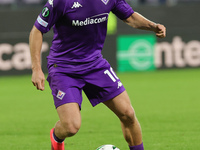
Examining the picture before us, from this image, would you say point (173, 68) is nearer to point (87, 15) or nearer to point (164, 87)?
point (164, 87)

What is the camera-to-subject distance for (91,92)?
6129 millimetres

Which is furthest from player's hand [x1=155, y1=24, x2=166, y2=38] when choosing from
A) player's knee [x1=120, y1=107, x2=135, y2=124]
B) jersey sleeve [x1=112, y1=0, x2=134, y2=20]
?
player's knee [x1=120, y1=107, x2=135, y2=124]

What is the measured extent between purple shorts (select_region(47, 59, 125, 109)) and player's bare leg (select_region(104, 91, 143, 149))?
7cm

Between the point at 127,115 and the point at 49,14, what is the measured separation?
1367 millimetres

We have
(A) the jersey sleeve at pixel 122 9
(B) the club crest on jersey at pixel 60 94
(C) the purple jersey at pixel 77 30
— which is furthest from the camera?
(A) the jersey sleeve at pixel 122 9

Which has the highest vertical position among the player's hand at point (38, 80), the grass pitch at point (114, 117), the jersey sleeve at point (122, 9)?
the jersey sleeve at point (122, 9)

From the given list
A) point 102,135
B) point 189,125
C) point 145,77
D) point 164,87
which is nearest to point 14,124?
point 102,135

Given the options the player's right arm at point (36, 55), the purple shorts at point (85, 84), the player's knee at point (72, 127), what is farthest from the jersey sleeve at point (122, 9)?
the player's knee at point (72, 127)

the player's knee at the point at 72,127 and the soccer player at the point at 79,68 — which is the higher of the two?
the soccer player at the point at 79,68

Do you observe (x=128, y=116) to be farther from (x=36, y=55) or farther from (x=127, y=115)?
(x=36, y=55)

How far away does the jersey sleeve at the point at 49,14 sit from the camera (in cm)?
567

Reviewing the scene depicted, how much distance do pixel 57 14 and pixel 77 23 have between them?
26cm

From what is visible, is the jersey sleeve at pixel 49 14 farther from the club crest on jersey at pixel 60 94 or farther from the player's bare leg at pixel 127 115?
the player's bare leg at pixel 127 115

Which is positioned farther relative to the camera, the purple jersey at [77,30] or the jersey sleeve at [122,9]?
the jersey sleeve at [122,9]
